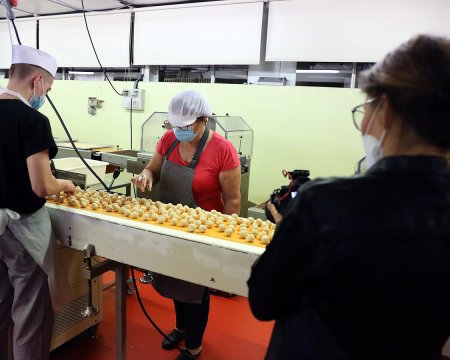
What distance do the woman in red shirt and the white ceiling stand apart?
2368 mm

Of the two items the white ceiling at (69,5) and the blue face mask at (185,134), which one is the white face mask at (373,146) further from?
the white ceiling at (69,5)

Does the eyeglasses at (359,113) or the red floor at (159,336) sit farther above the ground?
the eyeglasses at (359,113)

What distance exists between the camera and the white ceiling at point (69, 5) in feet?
12.6

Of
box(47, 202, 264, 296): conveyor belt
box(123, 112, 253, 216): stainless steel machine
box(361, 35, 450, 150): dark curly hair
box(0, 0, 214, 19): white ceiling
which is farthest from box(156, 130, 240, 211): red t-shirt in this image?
box(0, 0, 214, 19): white ceiling

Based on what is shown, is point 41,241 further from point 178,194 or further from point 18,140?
point 178,194

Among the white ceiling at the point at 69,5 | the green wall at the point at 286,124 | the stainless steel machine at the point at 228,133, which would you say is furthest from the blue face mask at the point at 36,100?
the white ceiling at the point at 69,5

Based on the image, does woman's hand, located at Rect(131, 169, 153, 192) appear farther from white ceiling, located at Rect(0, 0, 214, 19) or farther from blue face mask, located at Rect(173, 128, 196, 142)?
white ceiling, located at Rect(0, 0, 214, 19)

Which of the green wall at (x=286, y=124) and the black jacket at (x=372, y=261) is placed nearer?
the black jacket at (x=372, y=261)

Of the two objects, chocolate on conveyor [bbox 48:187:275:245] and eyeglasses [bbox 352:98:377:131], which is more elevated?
eyeglasses [bbox 352:98:377:131]

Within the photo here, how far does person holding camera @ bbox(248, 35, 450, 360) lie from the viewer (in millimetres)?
572

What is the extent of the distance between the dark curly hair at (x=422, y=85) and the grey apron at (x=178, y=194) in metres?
1.36

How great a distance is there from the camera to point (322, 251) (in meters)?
0.61

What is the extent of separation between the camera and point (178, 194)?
1.93m

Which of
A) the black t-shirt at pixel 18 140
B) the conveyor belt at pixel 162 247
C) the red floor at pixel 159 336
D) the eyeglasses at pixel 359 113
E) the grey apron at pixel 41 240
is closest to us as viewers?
the eyeglasses at pixel 359 113
